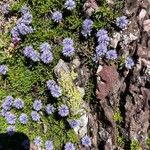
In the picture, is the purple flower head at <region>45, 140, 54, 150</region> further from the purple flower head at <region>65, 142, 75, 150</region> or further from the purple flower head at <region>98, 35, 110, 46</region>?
the purple flower head at <region>98, 35, 110, 46</region>

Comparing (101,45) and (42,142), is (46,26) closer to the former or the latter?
(101,45)

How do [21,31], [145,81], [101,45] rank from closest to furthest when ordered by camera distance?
1. [145,81]
2. [101,45]
3. [21,31]

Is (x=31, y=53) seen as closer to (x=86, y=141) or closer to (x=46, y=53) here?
(x=46, y=53)

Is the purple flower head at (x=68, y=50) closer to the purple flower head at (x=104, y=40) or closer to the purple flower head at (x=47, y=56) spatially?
the purple flower head at (x=47, y=56)

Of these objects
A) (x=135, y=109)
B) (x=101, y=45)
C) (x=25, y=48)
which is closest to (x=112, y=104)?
(x=135, y=109)

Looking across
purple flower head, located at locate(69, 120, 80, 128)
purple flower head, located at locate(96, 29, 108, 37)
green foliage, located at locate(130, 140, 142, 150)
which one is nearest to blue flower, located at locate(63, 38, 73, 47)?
purple flower head, located at locate(96, 29, 108, 37)

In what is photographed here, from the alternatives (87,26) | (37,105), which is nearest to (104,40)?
(87,26)
